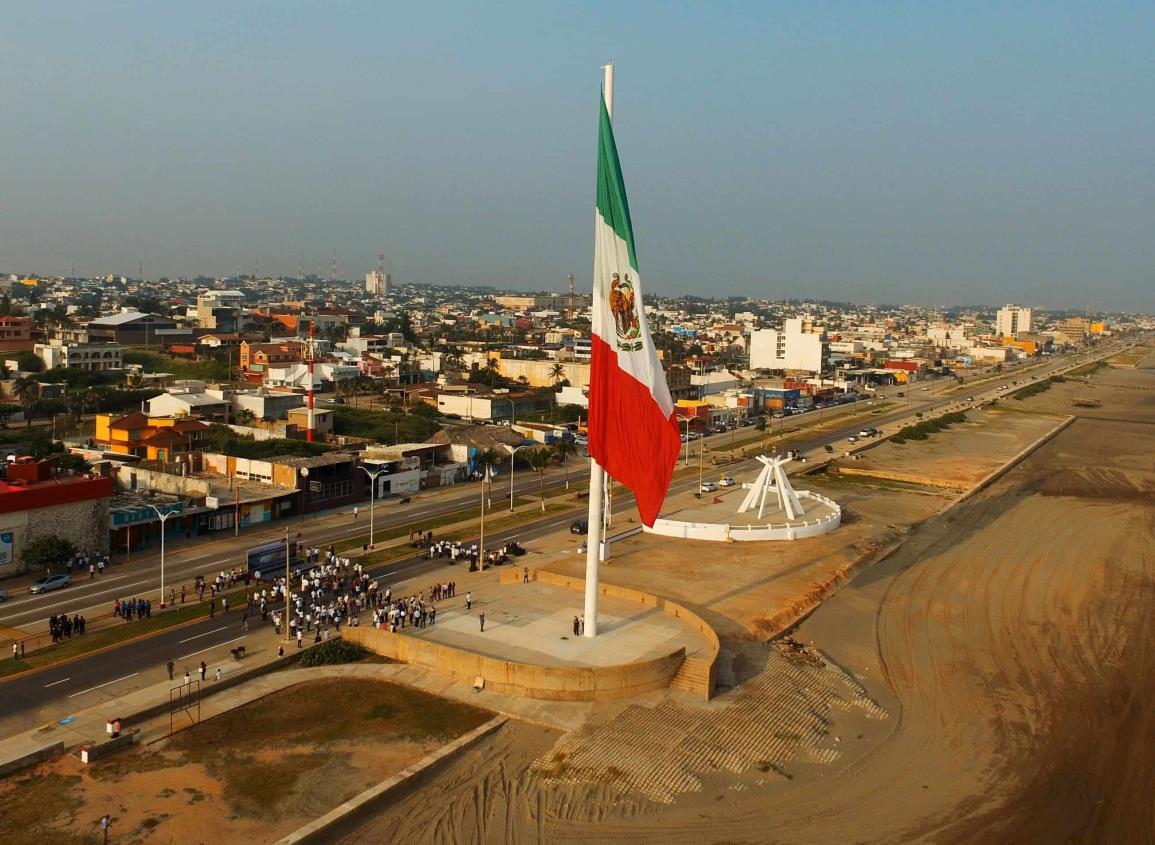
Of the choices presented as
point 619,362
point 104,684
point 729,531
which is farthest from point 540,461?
point 104,684

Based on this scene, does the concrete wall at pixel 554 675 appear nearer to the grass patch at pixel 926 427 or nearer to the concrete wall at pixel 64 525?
the concrete wall at pixel 64 525

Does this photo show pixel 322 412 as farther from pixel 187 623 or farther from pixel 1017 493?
pixel 1017 493

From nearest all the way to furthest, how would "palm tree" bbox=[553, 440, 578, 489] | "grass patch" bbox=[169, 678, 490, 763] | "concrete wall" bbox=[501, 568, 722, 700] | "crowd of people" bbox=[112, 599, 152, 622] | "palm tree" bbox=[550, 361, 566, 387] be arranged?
1. "grass patch" bbox=[169, 678, 490, 763]
2. "concrete wall" bbox=[501, 568, 722, 700]
3. "crowd of people" bbox=[112, 599, 152, 622]
4. "palm tree" bbox=[553, 440, 578, 489]
5. "palm tree" bbox=[550, 361, 566, 387]

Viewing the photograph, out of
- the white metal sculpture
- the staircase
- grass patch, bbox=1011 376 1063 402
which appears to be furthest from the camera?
grass patch, bbox=1011 376 1063 402

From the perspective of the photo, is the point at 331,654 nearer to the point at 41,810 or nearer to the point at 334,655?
the point at 334,655

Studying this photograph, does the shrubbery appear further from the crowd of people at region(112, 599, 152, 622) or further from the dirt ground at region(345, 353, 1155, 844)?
the crowd of people at region(112, 599, 152, 622)

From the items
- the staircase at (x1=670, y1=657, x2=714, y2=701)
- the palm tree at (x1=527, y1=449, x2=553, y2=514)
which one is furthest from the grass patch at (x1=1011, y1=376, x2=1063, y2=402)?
the staircase at (x1=670, y1=657, x2=714, y2=701)

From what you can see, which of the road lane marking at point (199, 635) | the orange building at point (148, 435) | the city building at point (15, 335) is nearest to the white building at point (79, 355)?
the city building at point (15, 335)
